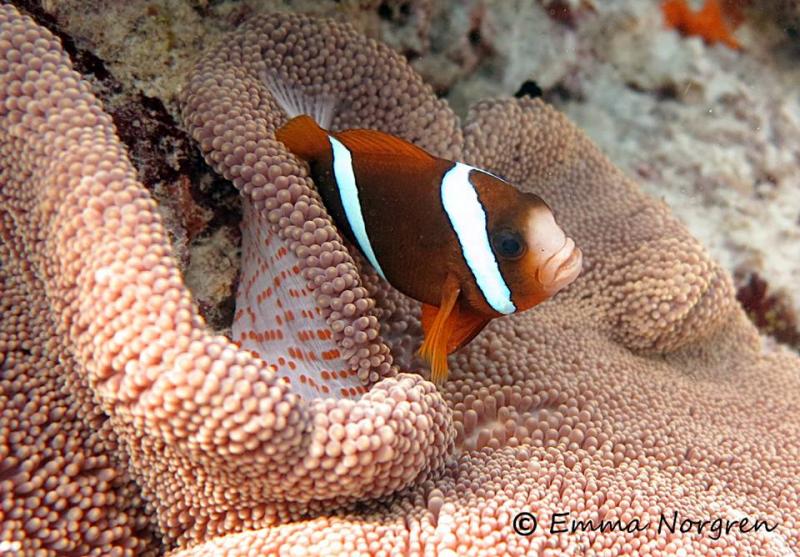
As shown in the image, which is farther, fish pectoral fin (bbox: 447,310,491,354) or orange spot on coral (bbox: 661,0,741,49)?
orange spot on coral (bbox: 661,0,741,49)

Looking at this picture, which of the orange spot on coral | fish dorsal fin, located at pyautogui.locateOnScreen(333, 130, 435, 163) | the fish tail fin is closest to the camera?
fish dorsal fin, located at pyautogui.locateOnScreen(333, 130, 435, 163)

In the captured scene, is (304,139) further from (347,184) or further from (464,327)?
(464,327)

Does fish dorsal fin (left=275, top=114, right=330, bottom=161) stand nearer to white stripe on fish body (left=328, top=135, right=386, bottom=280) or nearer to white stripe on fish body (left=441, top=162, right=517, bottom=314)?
white stripe on fish body (left=328, top=135, right=386, bottom=280)

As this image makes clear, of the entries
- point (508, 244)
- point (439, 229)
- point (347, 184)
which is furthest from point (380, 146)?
point (508, 244)

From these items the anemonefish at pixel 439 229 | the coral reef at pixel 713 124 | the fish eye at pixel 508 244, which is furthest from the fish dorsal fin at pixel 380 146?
the coral reef at pixel 713 124

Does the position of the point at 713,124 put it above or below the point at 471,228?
above

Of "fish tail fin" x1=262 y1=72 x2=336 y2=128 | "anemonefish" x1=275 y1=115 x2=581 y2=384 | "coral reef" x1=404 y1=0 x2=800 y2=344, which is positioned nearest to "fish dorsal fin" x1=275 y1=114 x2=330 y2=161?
"anemonefish" x1=275 y1=115 x2=581 y2=384

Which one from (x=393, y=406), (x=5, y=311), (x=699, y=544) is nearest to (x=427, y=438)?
(x=393, y=406)

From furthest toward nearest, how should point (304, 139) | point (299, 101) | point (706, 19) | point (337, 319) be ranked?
1. point (706, 19)
2. point (299, 101)
3. point (304, 139)
4. point (337, 319)

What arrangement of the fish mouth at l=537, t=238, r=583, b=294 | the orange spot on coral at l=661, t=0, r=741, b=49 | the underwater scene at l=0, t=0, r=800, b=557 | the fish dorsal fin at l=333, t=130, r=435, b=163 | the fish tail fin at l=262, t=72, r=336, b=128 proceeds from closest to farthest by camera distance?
the underwater scene at l=0, t=0, r=800, b=557 < the fish mouth at l=537, t=238, r=583, b=294 < the fish dorsal fin at l=333, t=130, r=435, b=163 < the fish tail fin at l=262, t=72, r=336, b=128 < the orange spot on coral at l=661, t=0, r=741, b=49
